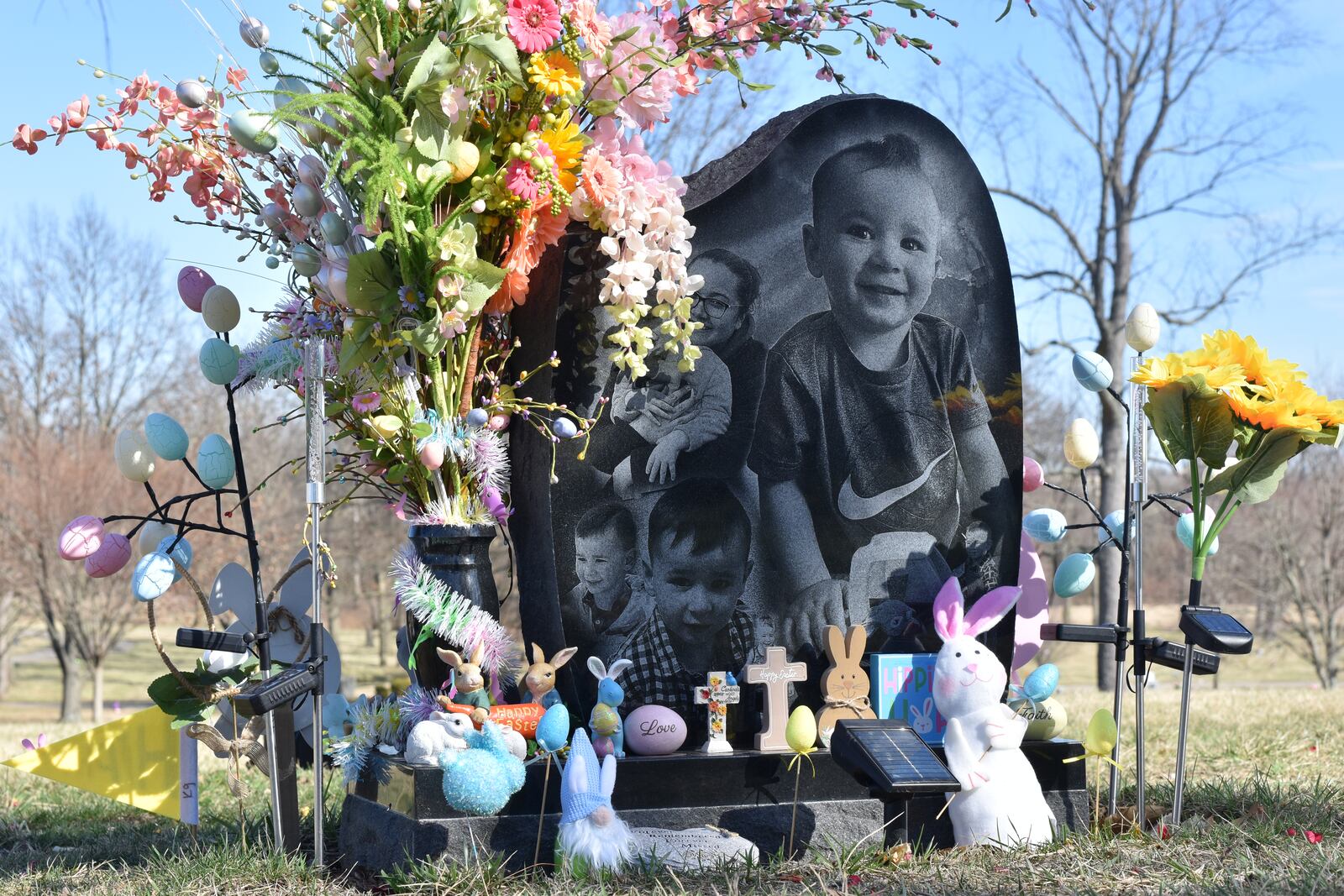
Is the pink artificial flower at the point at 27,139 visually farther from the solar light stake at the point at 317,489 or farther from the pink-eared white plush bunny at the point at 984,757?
the pink-eared white plush bunny at the point at 984,757

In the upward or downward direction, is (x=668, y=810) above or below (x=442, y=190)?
below

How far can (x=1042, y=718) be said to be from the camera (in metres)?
4.23

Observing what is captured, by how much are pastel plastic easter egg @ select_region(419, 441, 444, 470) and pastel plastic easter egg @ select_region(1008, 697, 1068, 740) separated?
2148 millimetres

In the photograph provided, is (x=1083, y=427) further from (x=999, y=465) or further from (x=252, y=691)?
(x=252, y=691)

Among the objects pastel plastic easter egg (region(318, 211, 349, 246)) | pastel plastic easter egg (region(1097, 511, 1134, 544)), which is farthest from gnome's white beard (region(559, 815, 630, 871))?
pastel plastic easter egg (region(1097, 511, 1134, 544))

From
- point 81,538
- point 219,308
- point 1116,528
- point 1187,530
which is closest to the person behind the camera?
point 81,538

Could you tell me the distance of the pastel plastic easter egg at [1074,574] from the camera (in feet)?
14.8

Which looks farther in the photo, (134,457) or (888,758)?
(134,457)

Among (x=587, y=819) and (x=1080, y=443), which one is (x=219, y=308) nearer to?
(x=587, y=819)

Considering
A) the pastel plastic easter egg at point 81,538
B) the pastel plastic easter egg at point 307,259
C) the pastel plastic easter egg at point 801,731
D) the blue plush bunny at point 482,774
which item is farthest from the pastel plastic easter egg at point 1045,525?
the pastel plastic easter egg at point 81,538

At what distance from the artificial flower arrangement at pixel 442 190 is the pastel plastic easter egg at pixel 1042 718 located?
166cm

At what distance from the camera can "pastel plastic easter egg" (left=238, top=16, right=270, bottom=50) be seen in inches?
145

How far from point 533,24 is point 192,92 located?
1043mm

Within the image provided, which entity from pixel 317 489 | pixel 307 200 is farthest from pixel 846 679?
pixel 307 200
